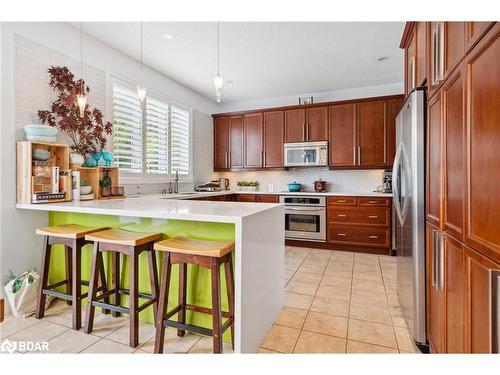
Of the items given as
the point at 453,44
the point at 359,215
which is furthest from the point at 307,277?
the point at 453,44

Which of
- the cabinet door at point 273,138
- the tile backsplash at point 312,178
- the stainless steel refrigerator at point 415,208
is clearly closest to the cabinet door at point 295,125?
the cabinet door at point 273,138

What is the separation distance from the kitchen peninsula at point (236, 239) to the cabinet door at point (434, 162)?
3.38 feet

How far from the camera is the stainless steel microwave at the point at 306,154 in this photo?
457cm

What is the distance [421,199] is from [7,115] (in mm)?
3272

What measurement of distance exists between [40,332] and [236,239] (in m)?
1.70

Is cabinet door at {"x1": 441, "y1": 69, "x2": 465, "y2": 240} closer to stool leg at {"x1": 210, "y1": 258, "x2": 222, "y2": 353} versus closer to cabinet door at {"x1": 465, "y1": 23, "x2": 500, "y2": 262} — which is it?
cabinet door at {"x1": 465, "y1": 23, "x2": 500, "y2": 262}

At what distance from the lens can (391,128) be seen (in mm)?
4160

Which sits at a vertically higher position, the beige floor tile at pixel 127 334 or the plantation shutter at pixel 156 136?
the plantation shutter at pixel 156 136

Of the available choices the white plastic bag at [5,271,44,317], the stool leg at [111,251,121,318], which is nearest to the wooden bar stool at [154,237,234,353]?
the stool leg at [111,251,121,318]

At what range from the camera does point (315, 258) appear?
3.87 m

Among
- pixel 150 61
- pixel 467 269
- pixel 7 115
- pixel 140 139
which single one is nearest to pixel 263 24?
pixel 150 61

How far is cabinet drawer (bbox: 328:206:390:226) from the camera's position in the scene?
398 cm

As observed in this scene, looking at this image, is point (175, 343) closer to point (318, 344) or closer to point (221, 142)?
point (318, 344)

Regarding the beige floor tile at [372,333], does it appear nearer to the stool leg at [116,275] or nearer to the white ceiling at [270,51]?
the stool leg at [116,275]
